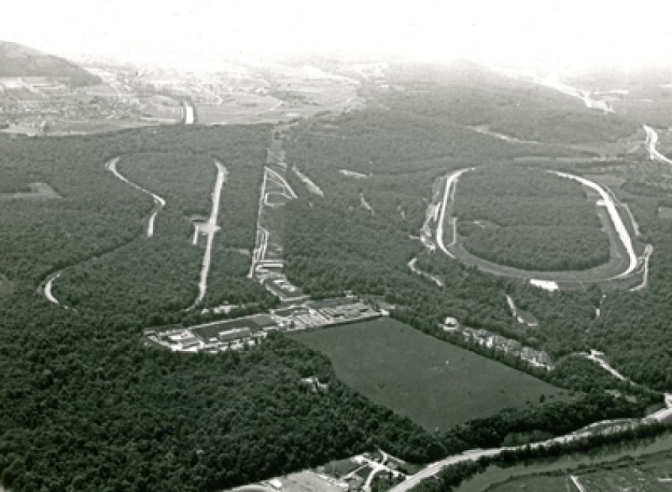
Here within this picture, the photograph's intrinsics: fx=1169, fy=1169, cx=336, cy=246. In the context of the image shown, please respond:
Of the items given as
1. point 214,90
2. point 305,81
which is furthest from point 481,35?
point 214,90

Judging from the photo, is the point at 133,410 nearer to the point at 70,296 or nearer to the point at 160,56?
the point at 70,296

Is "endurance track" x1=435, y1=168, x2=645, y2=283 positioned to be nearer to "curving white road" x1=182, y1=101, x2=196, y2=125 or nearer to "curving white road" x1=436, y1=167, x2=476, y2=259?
"curving white road" x1=436, y1=167, x2=476, y2=259

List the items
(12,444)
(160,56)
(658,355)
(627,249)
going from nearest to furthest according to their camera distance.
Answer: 1. (12,444)
2. (658,355)
3. (627,249)
4. (160,56)

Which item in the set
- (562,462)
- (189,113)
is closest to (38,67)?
(189,113)

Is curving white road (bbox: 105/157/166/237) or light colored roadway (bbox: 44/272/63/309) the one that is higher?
curving white road (bbox: 105/157/166/237)

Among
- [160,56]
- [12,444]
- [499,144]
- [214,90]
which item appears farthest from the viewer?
[160,56]

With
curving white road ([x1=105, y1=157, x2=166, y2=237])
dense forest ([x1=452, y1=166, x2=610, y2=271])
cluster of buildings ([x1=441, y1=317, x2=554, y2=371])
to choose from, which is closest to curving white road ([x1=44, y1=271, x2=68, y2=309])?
curving white road ([x1=105, y1=157, x2=166, y2=237])

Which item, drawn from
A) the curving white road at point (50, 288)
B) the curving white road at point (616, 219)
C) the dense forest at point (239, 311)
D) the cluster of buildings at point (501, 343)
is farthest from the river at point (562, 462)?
the curving white road at point (50, 288)
